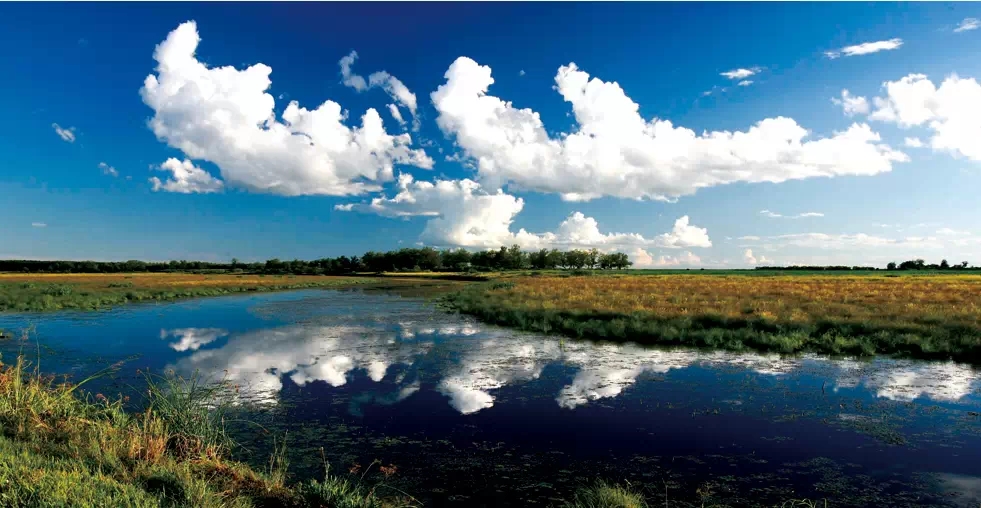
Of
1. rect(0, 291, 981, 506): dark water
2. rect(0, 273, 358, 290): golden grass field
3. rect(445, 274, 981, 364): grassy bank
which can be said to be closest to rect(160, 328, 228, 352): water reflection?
rect(0, 291, 981, 506): dark water

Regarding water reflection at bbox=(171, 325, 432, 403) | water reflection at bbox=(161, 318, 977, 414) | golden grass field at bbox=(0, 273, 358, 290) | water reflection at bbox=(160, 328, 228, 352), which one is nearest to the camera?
water reflection at bbox=(161, 318, 977, 414)

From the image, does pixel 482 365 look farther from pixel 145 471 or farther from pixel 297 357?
pixel 145 471

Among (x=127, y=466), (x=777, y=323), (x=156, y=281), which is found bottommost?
(x=127, y=466)

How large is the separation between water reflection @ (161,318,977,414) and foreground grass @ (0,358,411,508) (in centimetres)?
414

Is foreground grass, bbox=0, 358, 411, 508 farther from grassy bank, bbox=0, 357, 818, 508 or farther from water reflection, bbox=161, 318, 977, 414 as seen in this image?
water reflection, bbox=161, 318, 977, 414

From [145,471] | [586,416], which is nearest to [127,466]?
[145,471]

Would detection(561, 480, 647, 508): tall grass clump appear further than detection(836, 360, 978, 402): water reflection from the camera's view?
No

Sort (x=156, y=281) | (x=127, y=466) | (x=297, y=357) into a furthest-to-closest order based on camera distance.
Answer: (x=156, y=281)
(x=297, y=357)
(x=127, y=466)

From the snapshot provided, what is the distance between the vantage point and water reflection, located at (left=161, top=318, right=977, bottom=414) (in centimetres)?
1431

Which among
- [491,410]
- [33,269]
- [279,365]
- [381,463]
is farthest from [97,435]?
[33,269]

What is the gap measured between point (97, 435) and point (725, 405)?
13.0 meters

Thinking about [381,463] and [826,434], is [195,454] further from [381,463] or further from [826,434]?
[826,434]

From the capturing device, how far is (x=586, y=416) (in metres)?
12.0

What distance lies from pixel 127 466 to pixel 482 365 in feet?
38.0
